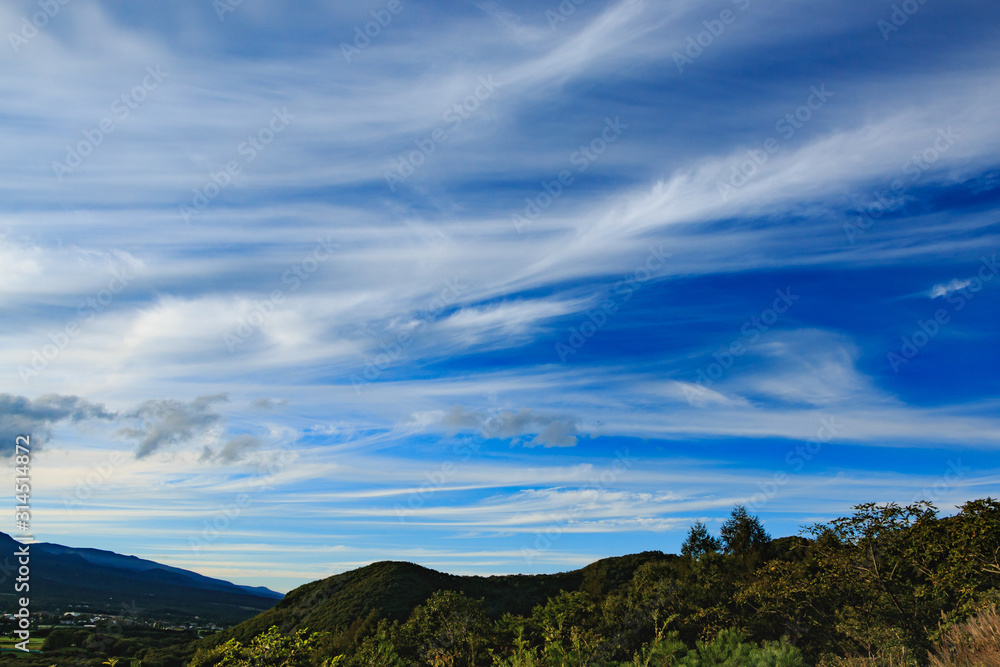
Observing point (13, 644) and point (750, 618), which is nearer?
point (750, 618)

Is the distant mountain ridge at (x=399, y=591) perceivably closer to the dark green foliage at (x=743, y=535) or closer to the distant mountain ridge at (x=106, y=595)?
the dark green foliage at (x=743, y=535)

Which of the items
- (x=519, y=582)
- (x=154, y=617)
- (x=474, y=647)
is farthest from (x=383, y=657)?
(x=154, y=617)

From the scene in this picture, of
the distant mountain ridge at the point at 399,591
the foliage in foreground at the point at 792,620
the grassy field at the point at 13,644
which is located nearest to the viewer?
the foliage in foreground at the point at 792,620

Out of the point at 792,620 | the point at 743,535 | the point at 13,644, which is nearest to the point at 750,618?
the point at 792,620

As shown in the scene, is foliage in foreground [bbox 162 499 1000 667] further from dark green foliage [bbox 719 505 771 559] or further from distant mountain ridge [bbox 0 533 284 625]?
distant mountain ridge [bbox 0 533 284 625]

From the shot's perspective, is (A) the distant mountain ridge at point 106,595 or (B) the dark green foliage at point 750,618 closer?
(B) the dark green foliage at point 750,618

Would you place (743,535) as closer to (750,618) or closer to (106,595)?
(750,618)

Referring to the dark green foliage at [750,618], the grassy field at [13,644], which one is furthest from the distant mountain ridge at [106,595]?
the dark green foliage at [750,618]

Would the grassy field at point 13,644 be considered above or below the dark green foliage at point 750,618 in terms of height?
below

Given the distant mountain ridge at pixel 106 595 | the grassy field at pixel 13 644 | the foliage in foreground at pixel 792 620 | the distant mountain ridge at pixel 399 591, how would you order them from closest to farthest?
the foliage in foreground at pixel 792 620
the grassy field at pixel 13 644
the distant mountain ridge at pixel 399 591
the distant mountain ridge at pixel 106 595

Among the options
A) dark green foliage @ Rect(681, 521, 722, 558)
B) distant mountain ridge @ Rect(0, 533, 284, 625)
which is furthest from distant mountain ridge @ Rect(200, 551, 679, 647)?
distant mountain ridge @ Rect(0, 533, 284, 625)

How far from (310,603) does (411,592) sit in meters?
11.0

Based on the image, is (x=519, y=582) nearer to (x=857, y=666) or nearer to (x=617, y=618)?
(x=617, y=618)

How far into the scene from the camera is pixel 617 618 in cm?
3197
